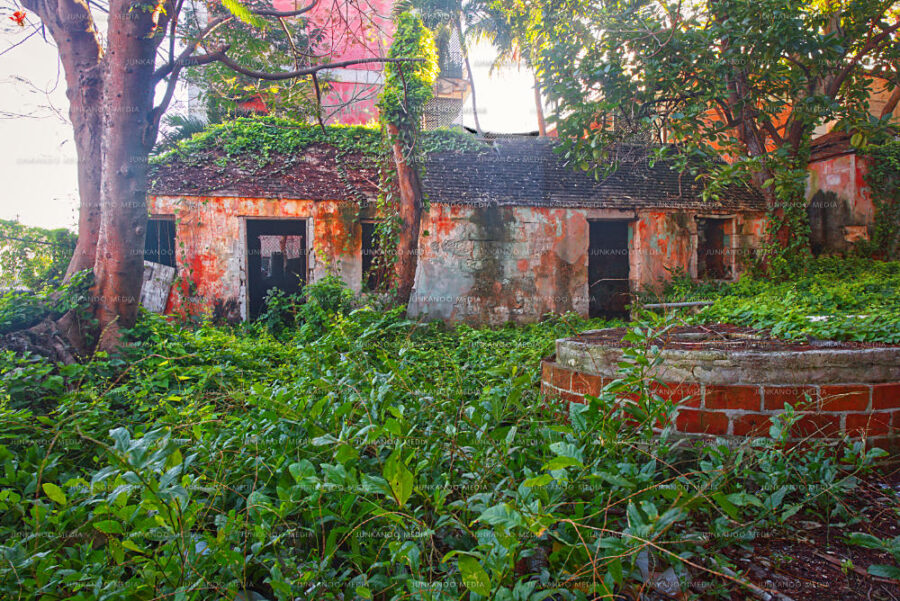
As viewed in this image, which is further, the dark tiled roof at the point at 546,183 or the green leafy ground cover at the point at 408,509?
the dark tiled roof at the point at 546,183

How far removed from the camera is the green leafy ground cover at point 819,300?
325 centimetres

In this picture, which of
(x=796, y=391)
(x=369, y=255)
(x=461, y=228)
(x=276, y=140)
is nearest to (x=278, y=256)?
(x=276, y=140)

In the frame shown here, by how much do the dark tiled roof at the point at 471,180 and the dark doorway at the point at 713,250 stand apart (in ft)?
2.31

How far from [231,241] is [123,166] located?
13.4 feet

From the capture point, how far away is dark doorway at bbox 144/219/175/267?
10.2 meters

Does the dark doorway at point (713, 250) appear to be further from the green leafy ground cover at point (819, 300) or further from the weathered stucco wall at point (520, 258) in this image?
the green leafy ground cover at point (819, 300)

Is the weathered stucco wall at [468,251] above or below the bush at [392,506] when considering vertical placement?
above

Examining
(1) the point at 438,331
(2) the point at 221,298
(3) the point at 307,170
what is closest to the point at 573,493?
(1) the point at 438,331

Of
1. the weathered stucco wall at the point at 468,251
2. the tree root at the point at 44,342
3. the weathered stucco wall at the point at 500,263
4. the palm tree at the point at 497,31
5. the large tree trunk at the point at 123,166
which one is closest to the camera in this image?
the tree root at the point at 44,342

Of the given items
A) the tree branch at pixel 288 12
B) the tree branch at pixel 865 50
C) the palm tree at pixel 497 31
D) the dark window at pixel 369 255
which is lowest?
the dark window at pixel 369 255

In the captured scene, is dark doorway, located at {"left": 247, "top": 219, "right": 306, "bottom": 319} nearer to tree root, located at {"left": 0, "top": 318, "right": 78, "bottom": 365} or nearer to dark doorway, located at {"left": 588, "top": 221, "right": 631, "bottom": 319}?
tree root, located at {"left": 0, "top": 318, "right": 78, "bottom": 365}

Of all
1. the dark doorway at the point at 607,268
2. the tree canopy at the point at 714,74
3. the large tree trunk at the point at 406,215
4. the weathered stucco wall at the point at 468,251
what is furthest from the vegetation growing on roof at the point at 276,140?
the dark doorway at the point at 607,268

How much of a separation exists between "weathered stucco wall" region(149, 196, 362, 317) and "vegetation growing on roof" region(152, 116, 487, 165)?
1427mm

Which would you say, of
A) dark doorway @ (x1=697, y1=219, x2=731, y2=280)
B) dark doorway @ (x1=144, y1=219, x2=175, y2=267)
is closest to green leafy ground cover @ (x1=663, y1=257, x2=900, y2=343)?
dark doorway @ (x1=697, y1=219, x2=731, y2=280)
